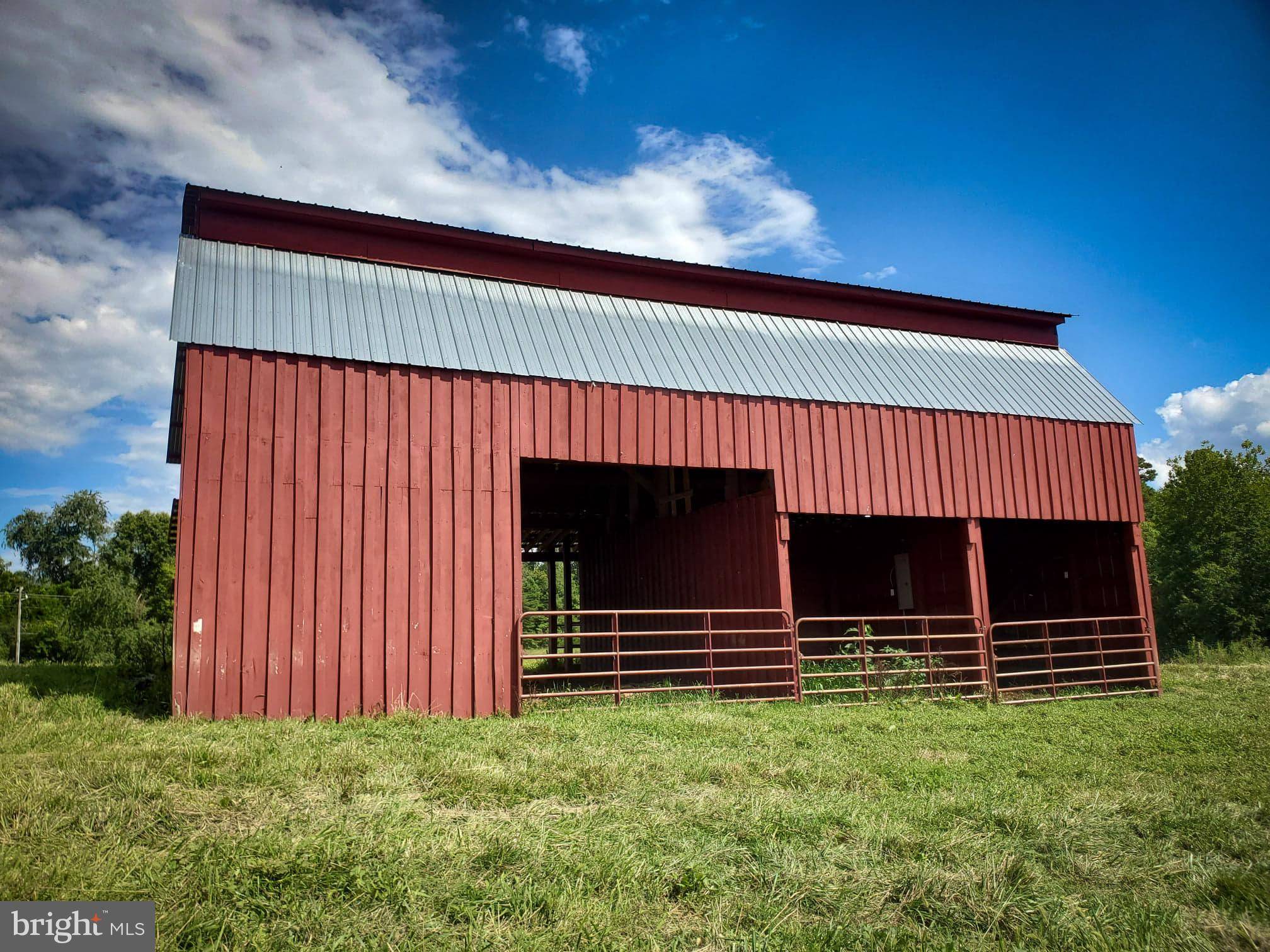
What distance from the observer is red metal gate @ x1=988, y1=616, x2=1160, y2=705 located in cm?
1359

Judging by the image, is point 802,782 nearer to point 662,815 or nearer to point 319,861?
→ point 662,815

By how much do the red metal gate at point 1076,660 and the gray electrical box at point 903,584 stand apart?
67.4 inches

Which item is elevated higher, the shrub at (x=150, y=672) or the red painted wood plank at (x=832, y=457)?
the red painted wood plank at (x=832, y=457)

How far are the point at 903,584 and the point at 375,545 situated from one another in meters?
11.2

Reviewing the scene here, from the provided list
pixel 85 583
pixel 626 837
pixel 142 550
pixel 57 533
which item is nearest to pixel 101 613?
pixel 85 583

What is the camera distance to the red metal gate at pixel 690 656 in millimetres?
10914

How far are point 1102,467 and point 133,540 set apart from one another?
46.2 m

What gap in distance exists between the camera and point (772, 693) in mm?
12750

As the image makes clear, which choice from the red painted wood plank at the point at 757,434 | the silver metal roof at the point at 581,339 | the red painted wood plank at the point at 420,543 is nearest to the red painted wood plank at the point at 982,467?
the silver metal roof at the point at 581,339

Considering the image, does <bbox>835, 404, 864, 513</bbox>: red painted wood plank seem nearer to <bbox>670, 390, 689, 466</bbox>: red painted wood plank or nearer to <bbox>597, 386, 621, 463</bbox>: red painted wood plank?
<bbox>670, 390, 689, 466</bbox>: red painted wood plank

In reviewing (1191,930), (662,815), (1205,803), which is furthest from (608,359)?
(1191,930)

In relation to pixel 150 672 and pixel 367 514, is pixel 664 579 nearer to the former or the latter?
pixel 367 514

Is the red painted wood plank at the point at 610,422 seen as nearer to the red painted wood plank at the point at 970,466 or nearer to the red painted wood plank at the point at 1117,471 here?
the red painted wood plank at the point at 970,466

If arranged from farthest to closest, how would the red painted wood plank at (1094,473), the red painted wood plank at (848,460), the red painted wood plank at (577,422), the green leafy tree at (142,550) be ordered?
the green leafy tree at (142,550), the red painted wood plank at (1094,473), the red painted wood plank at (848,460), the red painted wood plank at (577,422)
